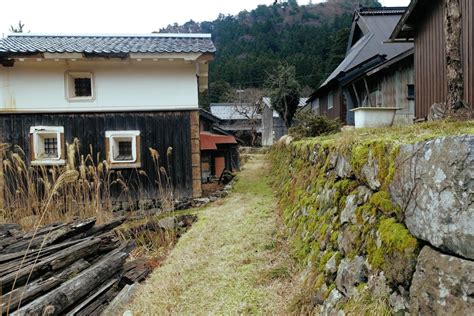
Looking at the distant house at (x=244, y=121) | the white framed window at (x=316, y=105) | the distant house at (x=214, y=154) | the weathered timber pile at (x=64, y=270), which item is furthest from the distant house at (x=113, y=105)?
the distant house at (x=244, y=121)

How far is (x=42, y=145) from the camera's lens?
872 cm

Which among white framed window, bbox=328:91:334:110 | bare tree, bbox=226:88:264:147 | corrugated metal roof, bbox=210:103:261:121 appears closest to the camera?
white framed window, bbox=328:91:334:110

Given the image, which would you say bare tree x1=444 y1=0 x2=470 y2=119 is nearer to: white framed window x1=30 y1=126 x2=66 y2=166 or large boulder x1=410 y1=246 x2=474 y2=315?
large boulder x1=410 y1=246 x2=474 y2=315

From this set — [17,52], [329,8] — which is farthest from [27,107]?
[329,8]

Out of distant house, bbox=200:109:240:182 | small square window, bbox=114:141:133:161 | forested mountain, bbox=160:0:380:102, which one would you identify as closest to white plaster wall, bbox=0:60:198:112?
small square window, bbox=114:141:133:161

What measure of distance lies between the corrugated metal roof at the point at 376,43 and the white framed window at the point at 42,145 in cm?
1095

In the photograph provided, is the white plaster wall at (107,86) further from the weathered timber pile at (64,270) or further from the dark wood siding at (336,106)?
the dark wood siding at (336,106)

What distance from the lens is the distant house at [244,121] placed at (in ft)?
109

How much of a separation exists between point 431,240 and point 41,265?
3.66 m

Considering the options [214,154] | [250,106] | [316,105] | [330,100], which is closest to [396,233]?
[214,154]

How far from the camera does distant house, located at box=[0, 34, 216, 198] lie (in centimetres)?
842

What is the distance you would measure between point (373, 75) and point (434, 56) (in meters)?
4.53

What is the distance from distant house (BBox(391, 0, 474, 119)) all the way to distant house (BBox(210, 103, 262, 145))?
77.9 ft

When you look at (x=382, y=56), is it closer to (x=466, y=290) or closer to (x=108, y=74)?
(x=108, y=74)
